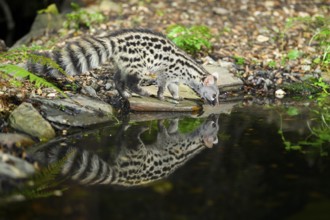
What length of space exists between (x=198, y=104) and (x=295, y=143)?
102 inches

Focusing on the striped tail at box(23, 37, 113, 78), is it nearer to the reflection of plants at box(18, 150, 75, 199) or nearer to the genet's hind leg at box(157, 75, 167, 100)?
the genet's hind leg at box(157, 75, 167, 100)

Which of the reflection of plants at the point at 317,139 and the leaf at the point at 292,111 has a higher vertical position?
the leaf at the point at 292,111

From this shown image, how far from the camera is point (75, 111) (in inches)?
285

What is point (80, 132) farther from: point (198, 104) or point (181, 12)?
point (181, 12)

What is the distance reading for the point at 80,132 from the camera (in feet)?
22.2

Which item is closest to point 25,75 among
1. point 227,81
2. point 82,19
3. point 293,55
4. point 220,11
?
point 227,81

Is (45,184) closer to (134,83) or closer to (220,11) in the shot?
(134,83)

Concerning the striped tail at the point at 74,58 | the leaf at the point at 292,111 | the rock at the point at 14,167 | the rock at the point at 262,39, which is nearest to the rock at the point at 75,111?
the striped tail at the point at 74,58

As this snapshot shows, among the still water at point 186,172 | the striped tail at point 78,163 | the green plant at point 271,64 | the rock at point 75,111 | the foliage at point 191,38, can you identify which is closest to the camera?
the still water at point 186,172

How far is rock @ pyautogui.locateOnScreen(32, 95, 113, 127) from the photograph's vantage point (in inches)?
274

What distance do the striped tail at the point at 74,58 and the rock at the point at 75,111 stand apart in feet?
1.57

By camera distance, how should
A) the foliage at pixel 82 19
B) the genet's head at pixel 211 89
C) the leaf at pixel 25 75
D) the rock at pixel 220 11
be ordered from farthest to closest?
the rock at pixel 220 11, the foliage at pixel 82 19, the genet's head at pixel 211 89, the leaf at pixel 25 75

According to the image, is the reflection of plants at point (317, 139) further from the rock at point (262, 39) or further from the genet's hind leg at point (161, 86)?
the rock at point (262, 39)

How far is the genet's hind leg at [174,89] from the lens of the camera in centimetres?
860
